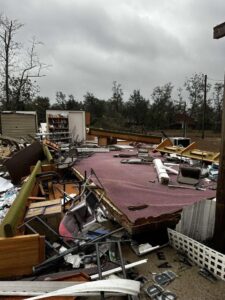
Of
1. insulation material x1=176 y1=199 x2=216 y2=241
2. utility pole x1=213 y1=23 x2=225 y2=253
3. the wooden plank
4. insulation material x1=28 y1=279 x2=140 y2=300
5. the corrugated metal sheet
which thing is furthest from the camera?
the corrugated metal sheet

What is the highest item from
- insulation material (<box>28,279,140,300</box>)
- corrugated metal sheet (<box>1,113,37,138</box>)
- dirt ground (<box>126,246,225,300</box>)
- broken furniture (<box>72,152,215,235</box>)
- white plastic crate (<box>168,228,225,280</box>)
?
corrugated metal sheet (<box>1,113,37,138</box>)

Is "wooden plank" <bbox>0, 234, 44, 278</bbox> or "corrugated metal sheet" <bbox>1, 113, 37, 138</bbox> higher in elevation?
"corrugated metal sheet" <bbox>1, 113, 37, 138</bbox>

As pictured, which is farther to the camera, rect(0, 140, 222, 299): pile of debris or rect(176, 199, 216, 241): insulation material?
rect(176, 199, 216, 241): insulation material

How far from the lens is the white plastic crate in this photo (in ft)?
7.87

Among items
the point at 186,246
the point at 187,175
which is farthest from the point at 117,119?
the point at 186,246

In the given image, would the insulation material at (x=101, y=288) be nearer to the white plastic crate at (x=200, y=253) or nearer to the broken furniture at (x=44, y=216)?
the white plastic crate at (x=200, y=253)

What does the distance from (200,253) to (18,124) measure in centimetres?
1458

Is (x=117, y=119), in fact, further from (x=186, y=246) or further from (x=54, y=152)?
(x=186, y=246)

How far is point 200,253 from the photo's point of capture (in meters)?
2.59

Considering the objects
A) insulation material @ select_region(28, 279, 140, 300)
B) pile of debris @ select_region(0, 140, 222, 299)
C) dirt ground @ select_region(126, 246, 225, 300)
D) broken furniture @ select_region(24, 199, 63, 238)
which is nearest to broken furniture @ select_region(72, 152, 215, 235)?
pile of debris @ select_region(0, 140, 222, 299)

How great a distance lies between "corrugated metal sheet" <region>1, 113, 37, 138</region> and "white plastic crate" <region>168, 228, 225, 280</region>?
44.8ft

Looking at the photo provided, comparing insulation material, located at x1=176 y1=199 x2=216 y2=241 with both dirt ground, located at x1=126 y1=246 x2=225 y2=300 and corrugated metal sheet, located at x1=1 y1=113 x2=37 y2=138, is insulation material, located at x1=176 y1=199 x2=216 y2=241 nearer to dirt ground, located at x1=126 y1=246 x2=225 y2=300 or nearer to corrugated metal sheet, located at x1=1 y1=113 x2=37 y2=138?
dirt ground, located at x1=126 y1=246 x2=225 y2=300

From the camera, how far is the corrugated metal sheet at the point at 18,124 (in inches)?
598

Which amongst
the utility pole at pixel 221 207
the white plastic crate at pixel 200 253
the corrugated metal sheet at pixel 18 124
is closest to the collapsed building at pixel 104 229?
the white plastic crate at pixel 200 253
